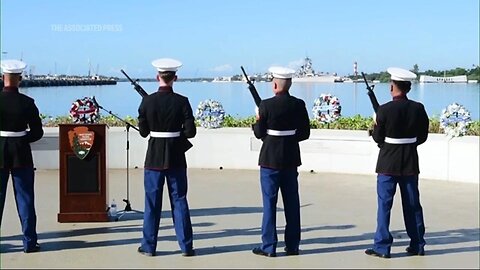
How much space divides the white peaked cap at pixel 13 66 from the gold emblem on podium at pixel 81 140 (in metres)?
1.20

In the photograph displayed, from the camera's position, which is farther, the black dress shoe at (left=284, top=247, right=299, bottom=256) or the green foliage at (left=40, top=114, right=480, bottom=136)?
the green foliage at (left=40, top=114, right=480, bottom=136)

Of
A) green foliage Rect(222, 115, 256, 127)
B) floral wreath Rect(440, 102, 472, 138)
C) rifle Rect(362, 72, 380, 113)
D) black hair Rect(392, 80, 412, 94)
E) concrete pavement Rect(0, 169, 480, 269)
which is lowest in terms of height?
concrete pavement Rect(0, 169, 480, 269)

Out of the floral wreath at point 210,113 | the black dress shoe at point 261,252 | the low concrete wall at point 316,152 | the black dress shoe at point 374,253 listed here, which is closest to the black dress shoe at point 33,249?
the black dress shoe at point 261,252


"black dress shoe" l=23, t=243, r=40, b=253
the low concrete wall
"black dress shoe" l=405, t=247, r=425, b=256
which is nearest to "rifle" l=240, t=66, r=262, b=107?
"black dress shoe" l=405, t=247, r=425, b=256

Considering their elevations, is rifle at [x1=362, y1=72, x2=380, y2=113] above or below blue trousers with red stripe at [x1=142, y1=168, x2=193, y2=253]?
above

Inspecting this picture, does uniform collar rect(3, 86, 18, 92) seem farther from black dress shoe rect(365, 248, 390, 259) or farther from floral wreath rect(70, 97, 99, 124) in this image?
black dress shoe rect(365, 248, 390, 259)

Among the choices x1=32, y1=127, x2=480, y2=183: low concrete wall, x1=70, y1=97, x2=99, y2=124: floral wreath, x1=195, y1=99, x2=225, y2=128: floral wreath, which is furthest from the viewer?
x1=195, y1=99, x2=225, y2=128: floral wreath

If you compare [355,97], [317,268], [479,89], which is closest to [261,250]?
[317,268]

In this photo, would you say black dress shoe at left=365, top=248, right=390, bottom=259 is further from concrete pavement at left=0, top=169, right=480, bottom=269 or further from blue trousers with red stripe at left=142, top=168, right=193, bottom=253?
blue trousers with red stripe at left=142, top=168, right=193, bottom=253

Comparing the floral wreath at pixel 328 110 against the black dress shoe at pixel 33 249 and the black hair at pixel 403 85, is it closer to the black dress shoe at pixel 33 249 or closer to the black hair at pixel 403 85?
the black hair at pixel 403 85

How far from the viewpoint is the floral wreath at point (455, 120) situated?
10.3m

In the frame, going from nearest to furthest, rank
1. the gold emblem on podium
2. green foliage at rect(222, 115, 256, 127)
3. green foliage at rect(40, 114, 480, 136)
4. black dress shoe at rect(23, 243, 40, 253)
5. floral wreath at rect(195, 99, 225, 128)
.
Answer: black dress shoe at rect(23, 243, 40, 253) < the gold emblem on podium < floral wreath at rect(195, 99, 225, 128) < green foliage at rect(40, 114, 480, 136) < green foliage at rect(222, 115, 256, 127)

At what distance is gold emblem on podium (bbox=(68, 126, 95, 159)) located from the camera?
269 inches

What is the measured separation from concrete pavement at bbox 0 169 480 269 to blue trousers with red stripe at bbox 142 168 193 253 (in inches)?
5.3
